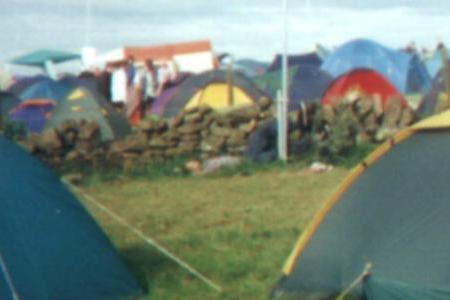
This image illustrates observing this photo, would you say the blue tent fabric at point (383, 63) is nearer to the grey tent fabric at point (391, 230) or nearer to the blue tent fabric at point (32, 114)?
the blue tent fabric at point (32, 114)

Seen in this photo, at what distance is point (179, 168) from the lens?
51.8ft

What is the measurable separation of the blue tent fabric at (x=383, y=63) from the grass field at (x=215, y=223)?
1593cm

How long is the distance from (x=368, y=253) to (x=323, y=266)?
1.79 ft

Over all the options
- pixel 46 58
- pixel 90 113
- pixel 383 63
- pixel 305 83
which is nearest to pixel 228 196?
pixel 90 113

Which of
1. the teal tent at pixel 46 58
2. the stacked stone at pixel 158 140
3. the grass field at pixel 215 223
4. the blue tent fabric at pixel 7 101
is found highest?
the grass field at pixel 215 223

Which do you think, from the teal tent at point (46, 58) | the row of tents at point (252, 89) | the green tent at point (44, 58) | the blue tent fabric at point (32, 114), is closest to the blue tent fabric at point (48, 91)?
the row of tents at point (252, 89)

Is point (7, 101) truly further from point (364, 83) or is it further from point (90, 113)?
point (364, 83)

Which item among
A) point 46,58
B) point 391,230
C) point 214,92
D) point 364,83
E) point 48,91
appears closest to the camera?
point 391,230

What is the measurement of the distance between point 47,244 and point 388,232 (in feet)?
8.36

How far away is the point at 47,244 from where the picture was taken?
7301 millimetres

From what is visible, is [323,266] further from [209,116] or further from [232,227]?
[209,116]

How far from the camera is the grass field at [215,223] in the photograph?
27.4ft

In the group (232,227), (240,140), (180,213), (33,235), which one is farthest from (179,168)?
(33,235)

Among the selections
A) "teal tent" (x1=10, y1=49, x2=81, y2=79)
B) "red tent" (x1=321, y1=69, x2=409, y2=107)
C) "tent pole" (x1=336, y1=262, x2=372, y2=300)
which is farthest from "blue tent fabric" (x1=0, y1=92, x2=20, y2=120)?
"tent pole" (x1=336, y1=262, x2=372, y2=300)
